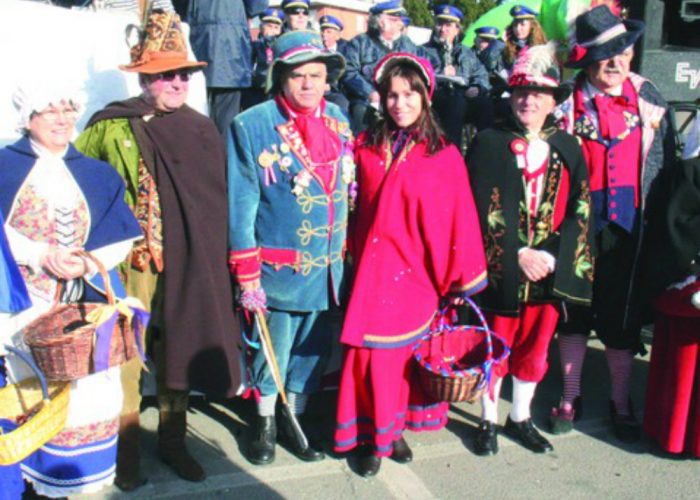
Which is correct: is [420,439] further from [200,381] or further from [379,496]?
[200,381]

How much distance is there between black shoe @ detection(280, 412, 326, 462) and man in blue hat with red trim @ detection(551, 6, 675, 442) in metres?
1.67

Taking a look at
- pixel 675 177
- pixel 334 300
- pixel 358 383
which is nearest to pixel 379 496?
pixel 358 383

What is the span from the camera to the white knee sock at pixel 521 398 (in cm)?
394

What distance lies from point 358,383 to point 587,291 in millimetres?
1215

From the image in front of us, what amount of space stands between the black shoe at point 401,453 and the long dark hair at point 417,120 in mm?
1453

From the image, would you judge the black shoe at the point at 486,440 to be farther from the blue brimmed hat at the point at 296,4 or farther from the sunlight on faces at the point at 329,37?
the sunlight on faces at the point at 329,37

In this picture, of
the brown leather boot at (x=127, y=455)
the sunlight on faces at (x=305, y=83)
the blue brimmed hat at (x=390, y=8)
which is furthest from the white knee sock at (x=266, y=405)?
the blue brimmed hat at (x=390, y=8)

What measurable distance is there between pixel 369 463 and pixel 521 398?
2.92 feet

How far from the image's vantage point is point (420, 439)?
404 cm

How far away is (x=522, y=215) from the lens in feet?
12.1

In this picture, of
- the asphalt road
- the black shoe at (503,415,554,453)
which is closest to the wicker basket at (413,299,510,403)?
the asphalt road

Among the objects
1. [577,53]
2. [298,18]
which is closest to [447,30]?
[298,18]

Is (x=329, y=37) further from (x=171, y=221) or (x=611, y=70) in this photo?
(x=171, y=221)

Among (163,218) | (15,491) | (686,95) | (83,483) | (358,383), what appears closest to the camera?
(15,491)
